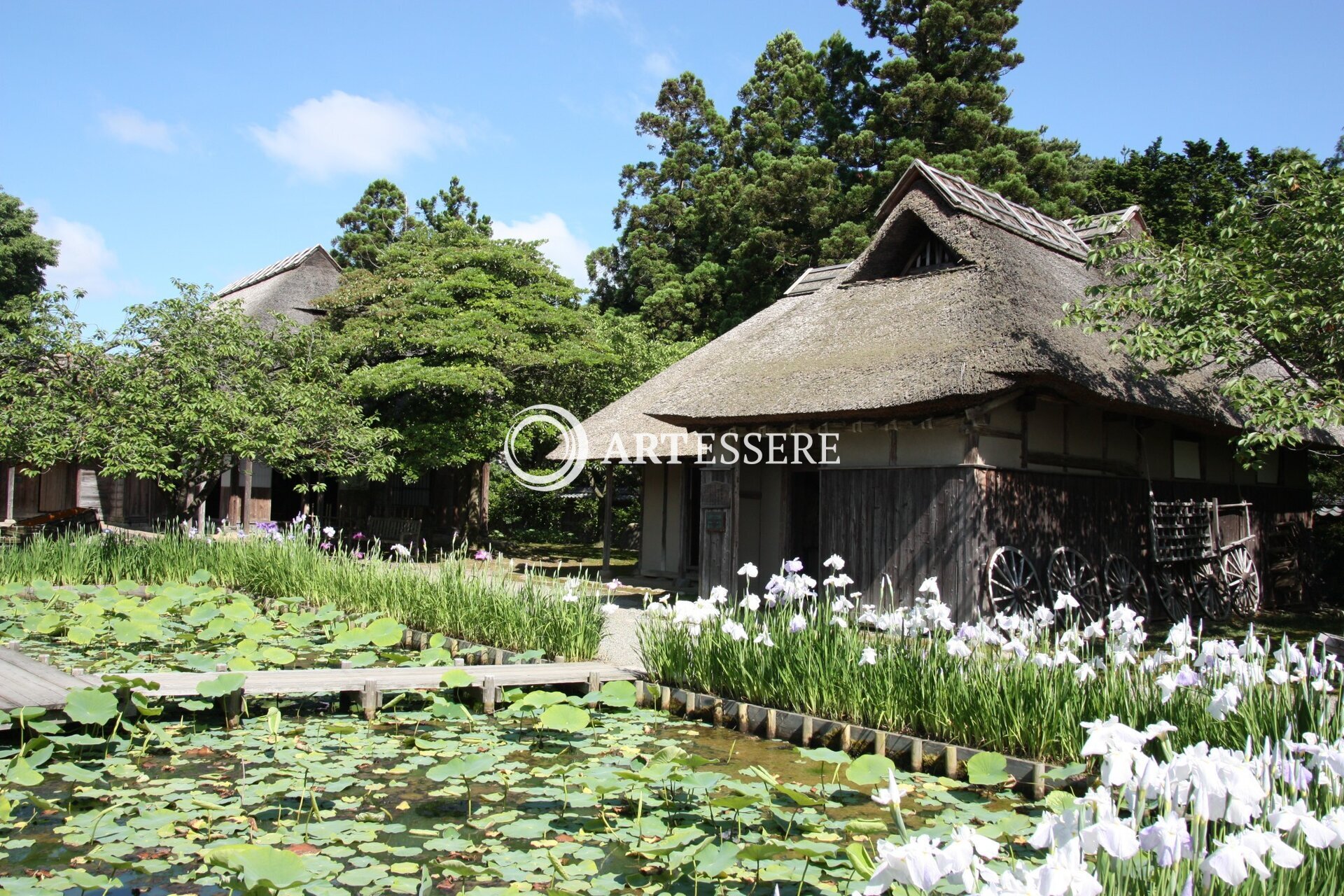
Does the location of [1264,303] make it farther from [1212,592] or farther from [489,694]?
[489,694]

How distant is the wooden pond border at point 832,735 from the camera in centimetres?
496

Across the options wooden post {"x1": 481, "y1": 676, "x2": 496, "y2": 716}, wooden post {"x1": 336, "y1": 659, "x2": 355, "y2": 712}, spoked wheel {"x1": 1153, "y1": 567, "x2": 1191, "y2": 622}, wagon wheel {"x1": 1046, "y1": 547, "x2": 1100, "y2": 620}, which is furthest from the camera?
spoked wheel {"x1": 1153, "y1": 567, "x2": 1191, "y2": 622}

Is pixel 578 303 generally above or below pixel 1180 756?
above

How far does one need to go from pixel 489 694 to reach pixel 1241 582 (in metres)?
9.73

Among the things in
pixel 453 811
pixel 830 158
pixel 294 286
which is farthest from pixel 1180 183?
pixel 453 811

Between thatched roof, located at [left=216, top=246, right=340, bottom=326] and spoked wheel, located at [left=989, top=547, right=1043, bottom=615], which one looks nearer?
spoked wheel, located at [left=989, top=547, right=1043, bottom=615]

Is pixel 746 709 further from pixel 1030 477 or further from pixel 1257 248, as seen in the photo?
pixel 1257 248

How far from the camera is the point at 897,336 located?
1060 centimetres

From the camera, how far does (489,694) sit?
6527mm

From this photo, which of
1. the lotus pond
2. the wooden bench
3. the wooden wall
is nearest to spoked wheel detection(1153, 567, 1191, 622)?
the wooden wall

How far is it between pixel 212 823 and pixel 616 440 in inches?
409

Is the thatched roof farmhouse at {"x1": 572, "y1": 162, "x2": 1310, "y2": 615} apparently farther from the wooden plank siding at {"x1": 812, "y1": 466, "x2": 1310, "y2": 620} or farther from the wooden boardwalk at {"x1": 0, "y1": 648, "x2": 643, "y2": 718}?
the wooden boardwalk at {"x1": 0, "y1": 648, "x2": 643, "y2": 718}

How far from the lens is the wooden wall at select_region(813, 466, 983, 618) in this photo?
912 centimetres

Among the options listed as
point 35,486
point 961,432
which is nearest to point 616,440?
point 961,432
